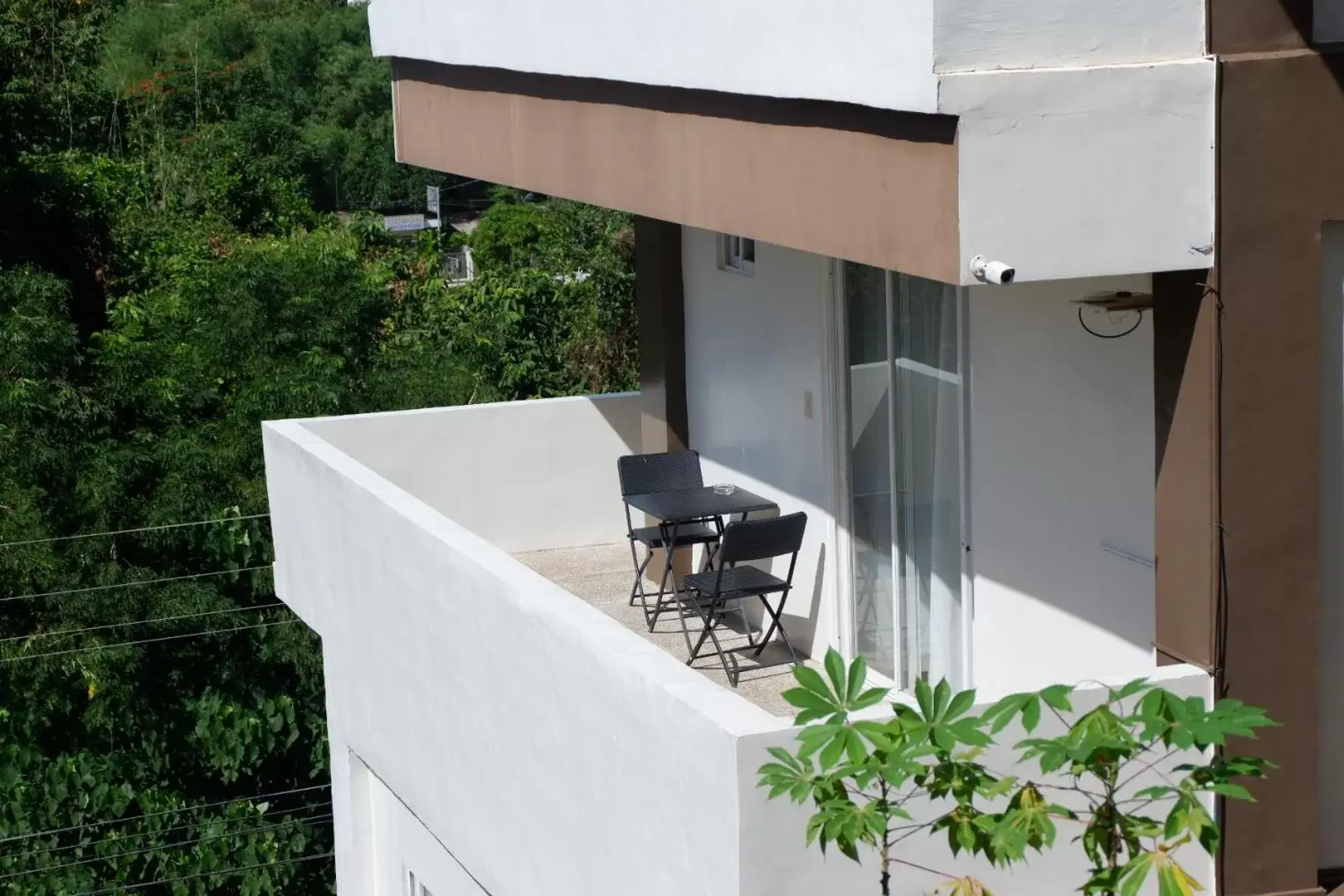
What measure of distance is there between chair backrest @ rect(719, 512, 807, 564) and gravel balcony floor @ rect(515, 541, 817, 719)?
0.55 meters

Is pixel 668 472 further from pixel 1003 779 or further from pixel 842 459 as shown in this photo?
pixel 1003 779

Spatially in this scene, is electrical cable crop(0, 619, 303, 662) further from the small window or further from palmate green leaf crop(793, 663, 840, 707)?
palmate green leaf crop(793, 663, 840, 707)

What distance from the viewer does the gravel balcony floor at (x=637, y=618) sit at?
7.84m

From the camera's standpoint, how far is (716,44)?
21.1 feet

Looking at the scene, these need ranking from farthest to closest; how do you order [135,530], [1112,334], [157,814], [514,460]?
[157,814]
[135,530]
[514,460]
[1112,334]

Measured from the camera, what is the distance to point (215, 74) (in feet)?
178

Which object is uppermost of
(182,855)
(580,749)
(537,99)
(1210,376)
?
(537,99)

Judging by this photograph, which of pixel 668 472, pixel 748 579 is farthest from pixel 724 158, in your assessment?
pixel 668 472

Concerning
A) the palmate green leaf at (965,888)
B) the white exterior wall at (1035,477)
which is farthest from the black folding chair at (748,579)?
the palmate green leaf at (965,888)

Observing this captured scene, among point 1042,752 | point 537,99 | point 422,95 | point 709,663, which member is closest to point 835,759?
point 1042,752

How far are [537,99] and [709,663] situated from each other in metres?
2.78

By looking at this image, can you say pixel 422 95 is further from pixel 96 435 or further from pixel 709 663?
pixel 96 435

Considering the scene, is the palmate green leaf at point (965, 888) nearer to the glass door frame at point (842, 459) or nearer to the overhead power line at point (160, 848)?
the glass door frame at point (842, 459)

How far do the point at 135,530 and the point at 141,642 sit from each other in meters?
1.25
